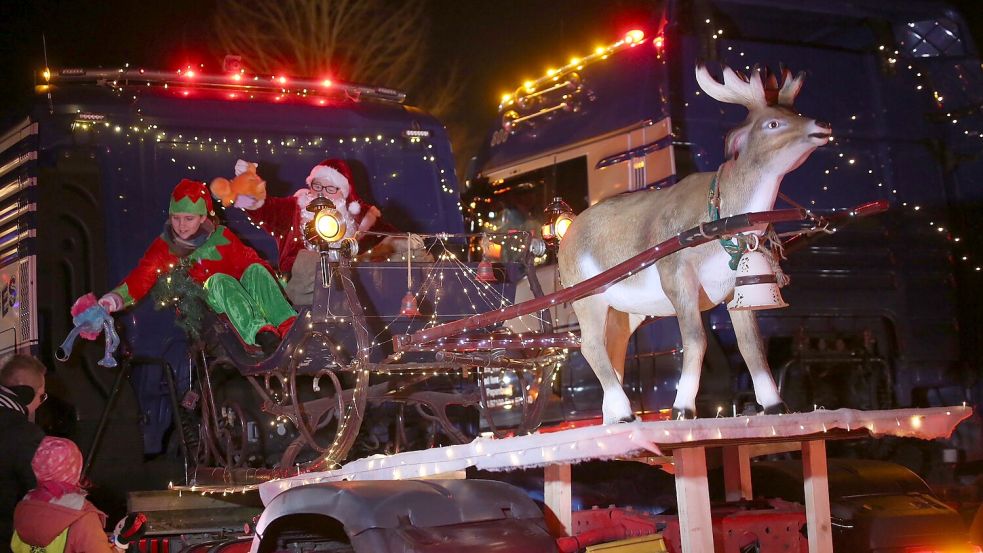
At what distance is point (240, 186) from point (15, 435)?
7.15ft

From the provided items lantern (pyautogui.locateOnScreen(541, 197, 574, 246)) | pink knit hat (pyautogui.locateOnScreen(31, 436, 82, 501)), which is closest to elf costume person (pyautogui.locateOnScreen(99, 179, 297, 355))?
pink knit hat (pyautogui.locateOnScreen(31, 436, 82, 501))

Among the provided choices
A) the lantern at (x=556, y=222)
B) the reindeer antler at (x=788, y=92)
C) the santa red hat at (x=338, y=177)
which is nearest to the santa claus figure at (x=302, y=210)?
the santa red hat at (x=338, y=177)

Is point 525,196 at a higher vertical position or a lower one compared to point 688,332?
higher

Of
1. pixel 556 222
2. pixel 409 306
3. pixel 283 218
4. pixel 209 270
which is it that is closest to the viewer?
pixel 556 222

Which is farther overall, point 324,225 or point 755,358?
point 324,225

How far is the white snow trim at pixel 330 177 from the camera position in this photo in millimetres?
7461

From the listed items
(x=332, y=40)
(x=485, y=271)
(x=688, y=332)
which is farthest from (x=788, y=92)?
(x=332, y=40)

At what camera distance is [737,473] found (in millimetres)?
5109

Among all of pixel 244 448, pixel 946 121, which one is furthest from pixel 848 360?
pixel 244 448

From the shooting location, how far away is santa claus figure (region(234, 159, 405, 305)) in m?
7.39

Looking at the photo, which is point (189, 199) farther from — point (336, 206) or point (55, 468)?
point (55, 468)

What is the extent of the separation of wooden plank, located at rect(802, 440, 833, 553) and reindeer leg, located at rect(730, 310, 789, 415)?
0.85 ft

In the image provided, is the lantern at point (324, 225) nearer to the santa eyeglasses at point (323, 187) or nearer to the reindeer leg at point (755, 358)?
the santa eyeglasses at point (323, 187)

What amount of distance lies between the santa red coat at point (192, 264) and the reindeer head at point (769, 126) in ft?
12.5
